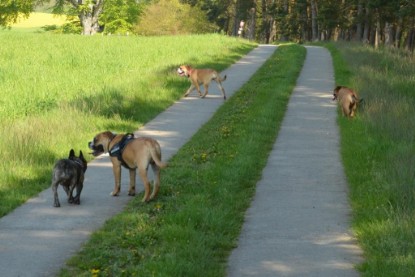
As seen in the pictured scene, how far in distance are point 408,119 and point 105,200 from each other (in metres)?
7.20

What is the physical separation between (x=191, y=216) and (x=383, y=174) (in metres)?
2.98

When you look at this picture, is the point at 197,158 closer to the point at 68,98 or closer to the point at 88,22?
the point at 68,98

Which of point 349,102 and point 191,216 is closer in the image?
point 191,216

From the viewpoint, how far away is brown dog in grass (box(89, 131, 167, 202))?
8844mm

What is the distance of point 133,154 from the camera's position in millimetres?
9000

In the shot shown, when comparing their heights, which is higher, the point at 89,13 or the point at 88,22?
the point at 89,13

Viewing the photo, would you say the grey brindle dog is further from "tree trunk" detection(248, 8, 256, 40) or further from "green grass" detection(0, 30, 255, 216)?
"tree trunk" detection(248, 8, 256, 40)

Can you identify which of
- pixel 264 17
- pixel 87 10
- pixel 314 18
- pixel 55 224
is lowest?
pixel 55 224

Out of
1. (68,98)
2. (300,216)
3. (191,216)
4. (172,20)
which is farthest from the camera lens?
(172,20)

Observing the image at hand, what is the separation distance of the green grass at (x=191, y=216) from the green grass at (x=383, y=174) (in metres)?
1.40

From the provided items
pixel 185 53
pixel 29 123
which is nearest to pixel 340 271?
pixel 29 123

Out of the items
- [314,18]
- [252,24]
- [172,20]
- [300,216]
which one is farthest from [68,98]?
[172,20]

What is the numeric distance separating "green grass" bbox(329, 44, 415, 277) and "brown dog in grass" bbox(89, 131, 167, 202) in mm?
2562

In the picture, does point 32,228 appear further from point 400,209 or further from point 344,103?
point 344,103
